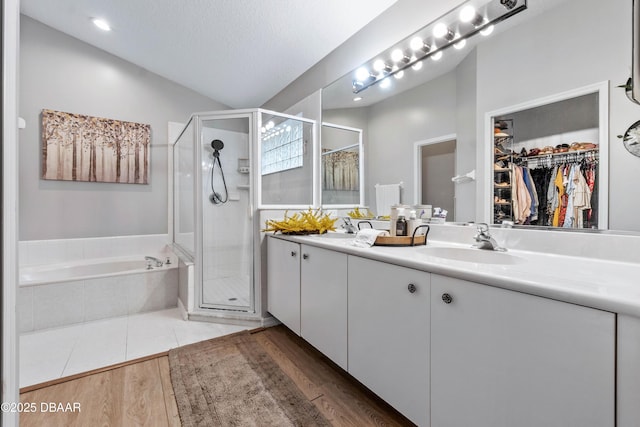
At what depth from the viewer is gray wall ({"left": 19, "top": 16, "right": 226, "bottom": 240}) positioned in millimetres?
2764

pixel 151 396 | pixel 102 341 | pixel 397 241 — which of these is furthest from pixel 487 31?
pixel 102 341

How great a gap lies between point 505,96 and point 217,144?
85.4 inches

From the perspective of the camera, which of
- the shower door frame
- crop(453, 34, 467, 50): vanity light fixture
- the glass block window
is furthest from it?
the glass block window

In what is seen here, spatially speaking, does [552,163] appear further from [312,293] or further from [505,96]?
[312,293]

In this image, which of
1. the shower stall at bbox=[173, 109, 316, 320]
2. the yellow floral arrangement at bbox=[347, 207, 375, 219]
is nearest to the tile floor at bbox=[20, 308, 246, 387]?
the shower stall at bbox=[173, 109, 316, 320]

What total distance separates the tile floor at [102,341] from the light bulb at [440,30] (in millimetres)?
2410

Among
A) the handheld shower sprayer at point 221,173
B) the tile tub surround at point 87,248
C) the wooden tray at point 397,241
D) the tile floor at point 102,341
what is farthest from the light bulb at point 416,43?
the tile tub surround at point 87,248

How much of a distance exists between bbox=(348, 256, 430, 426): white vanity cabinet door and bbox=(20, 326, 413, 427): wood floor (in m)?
0.18

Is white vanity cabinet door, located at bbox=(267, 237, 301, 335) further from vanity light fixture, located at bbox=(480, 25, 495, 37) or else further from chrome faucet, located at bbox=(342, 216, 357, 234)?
vanity light fixture, located at bbox=(480, 25, 495, 37)

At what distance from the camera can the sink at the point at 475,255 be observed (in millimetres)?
1210

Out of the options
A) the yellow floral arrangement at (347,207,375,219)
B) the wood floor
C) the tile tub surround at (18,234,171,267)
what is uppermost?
the yellow floral arrangement at (347,207,375,219)

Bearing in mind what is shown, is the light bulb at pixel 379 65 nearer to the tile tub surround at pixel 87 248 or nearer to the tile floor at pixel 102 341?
the tile floor at pixel 102 341

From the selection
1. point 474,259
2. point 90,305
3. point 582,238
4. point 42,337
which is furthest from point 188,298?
point 582,238

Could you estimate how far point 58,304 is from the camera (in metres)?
2.24
